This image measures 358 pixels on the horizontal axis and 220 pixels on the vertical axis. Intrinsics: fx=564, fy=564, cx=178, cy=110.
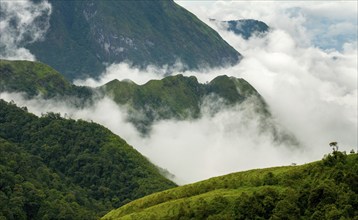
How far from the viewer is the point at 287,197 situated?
163875 millimetres

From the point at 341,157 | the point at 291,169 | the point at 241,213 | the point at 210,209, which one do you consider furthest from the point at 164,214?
the point at 341,157

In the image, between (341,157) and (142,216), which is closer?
(341,157)

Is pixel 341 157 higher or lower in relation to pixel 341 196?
higher

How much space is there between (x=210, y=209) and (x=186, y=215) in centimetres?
889

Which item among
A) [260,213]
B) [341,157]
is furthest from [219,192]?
[341,157]

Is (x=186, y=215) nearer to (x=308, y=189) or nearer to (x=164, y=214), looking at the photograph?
(x=164, y=214)

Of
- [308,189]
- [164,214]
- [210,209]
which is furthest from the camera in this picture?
[164,214]

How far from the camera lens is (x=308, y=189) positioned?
541 feet

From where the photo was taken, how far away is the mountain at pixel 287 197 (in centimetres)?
15412

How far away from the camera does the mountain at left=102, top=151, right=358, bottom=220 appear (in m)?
154

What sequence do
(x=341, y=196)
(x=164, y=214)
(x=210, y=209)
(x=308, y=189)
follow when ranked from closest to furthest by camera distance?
(x=341, y=196) → (x=308, y=189) → (x=210, y=209) → (x=164, y=214)

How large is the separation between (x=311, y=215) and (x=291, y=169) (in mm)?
33915

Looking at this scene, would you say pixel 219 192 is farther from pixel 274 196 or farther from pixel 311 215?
pixel 311 215

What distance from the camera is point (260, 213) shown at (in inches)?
6535
